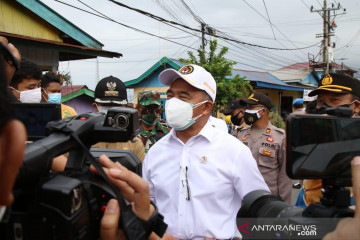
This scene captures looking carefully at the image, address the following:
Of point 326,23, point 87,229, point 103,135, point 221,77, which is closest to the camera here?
point 87,229

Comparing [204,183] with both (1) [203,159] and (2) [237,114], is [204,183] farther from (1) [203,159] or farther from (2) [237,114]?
(2) [237,114]

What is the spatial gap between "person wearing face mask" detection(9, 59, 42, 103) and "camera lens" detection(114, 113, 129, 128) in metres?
2.32

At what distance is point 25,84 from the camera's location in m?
3.23

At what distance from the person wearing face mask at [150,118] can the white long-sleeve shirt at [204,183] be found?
62.6 inches

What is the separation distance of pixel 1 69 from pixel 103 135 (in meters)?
0.62

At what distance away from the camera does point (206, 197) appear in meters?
2.01

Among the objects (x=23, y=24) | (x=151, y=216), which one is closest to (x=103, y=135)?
(x=151, y=216)

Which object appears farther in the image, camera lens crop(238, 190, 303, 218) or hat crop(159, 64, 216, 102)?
hat crop(159, 64, 216, 102)

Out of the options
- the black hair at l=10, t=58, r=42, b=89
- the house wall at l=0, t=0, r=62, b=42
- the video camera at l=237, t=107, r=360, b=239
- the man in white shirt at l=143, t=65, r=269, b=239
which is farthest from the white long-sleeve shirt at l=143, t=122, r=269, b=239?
the house wall at l=0, t=0, r=62, b=42

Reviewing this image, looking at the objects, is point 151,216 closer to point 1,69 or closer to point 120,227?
point 120,227

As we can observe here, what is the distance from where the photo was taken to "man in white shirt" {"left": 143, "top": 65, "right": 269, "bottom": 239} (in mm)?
1985

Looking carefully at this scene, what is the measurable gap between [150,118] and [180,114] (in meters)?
1.62

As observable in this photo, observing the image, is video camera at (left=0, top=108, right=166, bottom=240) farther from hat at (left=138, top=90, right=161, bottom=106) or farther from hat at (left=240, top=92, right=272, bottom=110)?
hat at (left=240, top=92, right=272, bottom=110)

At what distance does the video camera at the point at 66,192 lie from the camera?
2.86 ft
